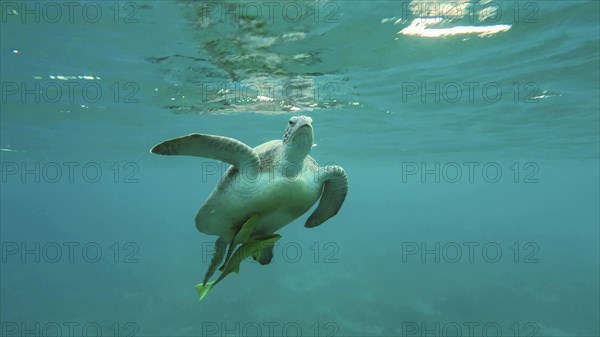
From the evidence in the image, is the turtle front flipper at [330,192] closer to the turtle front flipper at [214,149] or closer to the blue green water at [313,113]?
the turtle front flipper at [214,149]

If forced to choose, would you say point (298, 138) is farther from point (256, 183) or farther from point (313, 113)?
point (313, 113)

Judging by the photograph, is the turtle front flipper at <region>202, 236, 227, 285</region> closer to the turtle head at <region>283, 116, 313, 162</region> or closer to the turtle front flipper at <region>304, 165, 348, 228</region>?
the turtle front flipper at <region>304, 165, 348, 228</region>

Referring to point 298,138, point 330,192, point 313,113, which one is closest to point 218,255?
point 330,192

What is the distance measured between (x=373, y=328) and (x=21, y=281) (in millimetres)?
22779

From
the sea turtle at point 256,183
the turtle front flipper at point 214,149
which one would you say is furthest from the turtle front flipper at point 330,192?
the turtle front flipper at point 214,149

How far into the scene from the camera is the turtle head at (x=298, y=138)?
12.5 ft

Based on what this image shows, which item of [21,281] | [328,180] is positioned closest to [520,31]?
[328,180]

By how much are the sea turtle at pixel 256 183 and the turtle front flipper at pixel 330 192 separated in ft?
0.05

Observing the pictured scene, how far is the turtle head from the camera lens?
3.81m

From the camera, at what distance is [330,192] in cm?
504

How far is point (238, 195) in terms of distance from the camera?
4109mm

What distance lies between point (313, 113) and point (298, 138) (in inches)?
534

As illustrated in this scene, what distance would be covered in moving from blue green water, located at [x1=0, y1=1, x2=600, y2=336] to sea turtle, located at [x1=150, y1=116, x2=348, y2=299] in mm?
4622

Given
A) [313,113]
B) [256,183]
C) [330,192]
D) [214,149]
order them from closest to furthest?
[214,149]
[256,183]
[330,192]
[313,113]
